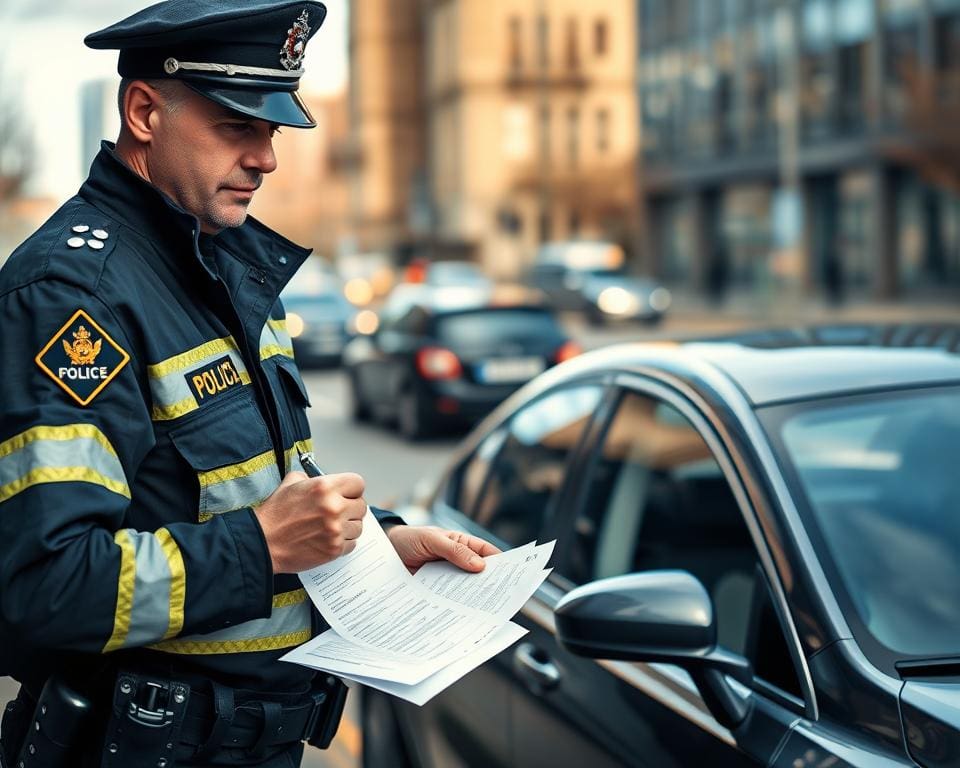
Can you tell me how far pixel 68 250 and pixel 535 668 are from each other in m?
1.64

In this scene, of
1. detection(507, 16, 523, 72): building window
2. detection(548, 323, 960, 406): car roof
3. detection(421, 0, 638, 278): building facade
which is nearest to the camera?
detection(548, 323, 960, 406): car roof

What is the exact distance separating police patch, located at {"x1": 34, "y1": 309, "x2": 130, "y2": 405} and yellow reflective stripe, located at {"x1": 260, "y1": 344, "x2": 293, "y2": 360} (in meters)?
0.35

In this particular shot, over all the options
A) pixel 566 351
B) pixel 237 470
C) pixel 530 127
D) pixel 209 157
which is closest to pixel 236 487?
pixel 237 470

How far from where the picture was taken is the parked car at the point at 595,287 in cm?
3656

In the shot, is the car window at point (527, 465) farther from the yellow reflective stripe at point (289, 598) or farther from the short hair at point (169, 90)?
the short hair at point (169, 90)

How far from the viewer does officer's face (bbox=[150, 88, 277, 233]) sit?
2.15m

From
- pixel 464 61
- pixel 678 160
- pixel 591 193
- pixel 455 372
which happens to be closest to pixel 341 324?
pixel 455 372

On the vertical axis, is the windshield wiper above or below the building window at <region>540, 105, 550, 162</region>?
below

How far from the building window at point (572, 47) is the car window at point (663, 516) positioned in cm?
8083

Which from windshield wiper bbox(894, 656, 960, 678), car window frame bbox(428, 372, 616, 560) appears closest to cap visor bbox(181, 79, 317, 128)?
windshield wiper bbox(894, 656, 960, 678)

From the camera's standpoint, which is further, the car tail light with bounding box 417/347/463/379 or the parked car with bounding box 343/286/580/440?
the car tail light with bounding box 417/347/463/379

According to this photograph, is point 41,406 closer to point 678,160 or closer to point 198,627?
point 198,627

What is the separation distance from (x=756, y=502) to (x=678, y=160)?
173 feet

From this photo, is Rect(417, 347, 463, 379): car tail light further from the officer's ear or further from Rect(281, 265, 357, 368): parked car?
the officer's ear
